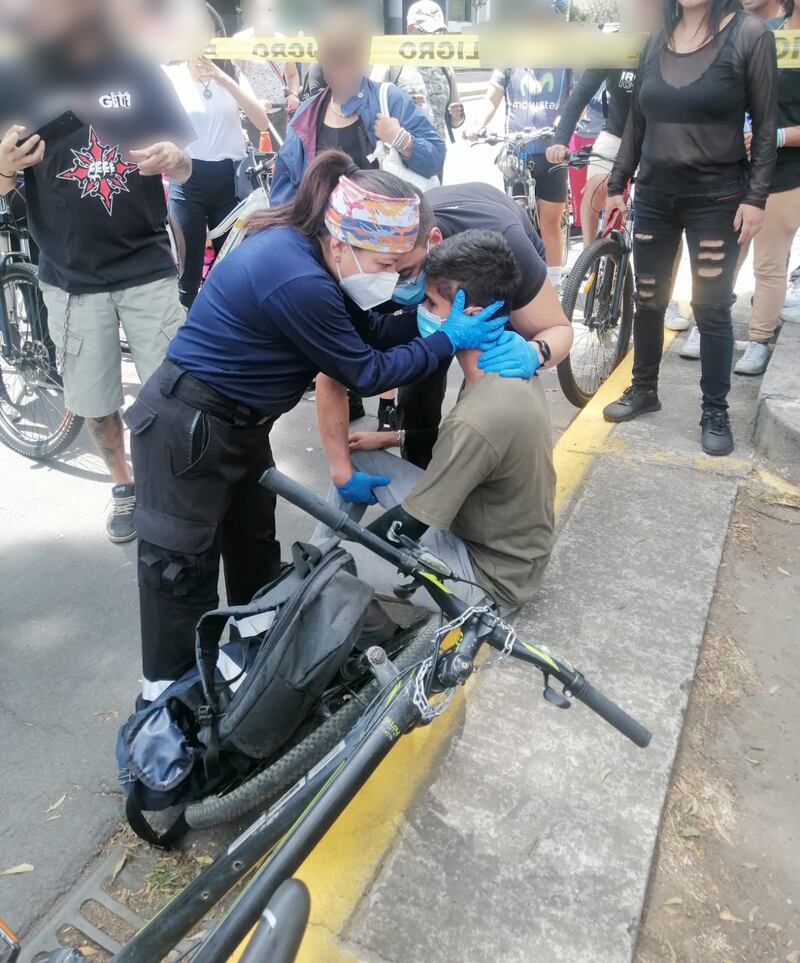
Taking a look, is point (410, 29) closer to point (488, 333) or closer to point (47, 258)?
point (47, 258)

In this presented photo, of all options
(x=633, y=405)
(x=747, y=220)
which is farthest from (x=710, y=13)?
(x=633, y=405)

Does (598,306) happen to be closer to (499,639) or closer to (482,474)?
(482,474)

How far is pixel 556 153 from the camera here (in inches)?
189

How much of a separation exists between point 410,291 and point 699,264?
1.81 m

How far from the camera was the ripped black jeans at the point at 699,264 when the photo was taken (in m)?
3.55

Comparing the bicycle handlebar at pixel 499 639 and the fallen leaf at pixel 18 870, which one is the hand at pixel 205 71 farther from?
the fallen leaf at pixel 18 870

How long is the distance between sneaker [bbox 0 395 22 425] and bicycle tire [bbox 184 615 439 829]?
286 cm

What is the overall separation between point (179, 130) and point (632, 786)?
2.86 meters

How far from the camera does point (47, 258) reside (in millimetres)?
Answer: 3301

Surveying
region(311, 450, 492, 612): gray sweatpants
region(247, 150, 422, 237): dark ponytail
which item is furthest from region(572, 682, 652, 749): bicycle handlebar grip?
region(247, 150, 422, 237): dark ponytail

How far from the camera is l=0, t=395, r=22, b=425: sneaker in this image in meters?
4.24

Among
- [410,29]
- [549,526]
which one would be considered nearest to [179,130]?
[549,526]

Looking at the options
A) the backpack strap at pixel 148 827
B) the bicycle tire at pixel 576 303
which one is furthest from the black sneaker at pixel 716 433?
the backpack strap at pixel 148 827

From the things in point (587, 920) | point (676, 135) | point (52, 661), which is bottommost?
point (52, 661)
